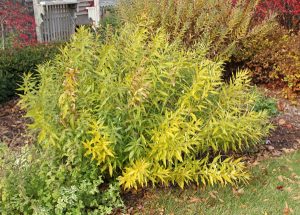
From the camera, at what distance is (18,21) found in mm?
8297

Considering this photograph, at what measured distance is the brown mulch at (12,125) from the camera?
486 cm

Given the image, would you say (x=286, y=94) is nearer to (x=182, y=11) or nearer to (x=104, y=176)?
(x=182, y=11)

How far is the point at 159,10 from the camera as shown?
648 centimetres

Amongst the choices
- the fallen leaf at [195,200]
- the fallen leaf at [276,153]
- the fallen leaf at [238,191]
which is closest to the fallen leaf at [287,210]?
the fallen leaf at [238,191]

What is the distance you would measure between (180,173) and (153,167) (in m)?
0.25

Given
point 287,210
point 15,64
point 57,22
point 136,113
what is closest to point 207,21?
point 15,64

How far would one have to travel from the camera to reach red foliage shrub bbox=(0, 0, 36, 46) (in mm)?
8125

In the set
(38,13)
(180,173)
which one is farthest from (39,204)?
(38,13)

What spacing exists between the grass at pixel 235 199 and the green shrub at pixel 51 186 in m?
0.41

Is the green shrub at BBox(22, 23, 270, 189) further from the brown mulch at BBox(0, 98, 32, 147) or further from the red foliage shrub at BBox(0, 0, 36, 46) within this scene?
the red foliage shrub at BBox(0, 0, 36, 46)

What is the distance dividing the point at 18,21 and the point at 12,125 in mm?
3625

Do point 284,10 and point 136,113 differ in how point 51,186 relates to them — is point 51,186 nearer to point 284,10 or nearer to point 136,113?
point 136,113

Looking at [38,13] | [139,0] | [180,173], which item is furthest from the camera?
[38,13]

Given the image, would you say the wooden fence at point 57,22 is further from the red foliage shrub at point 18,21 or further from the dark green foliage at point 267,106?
the dark green foliage at point 267,106
